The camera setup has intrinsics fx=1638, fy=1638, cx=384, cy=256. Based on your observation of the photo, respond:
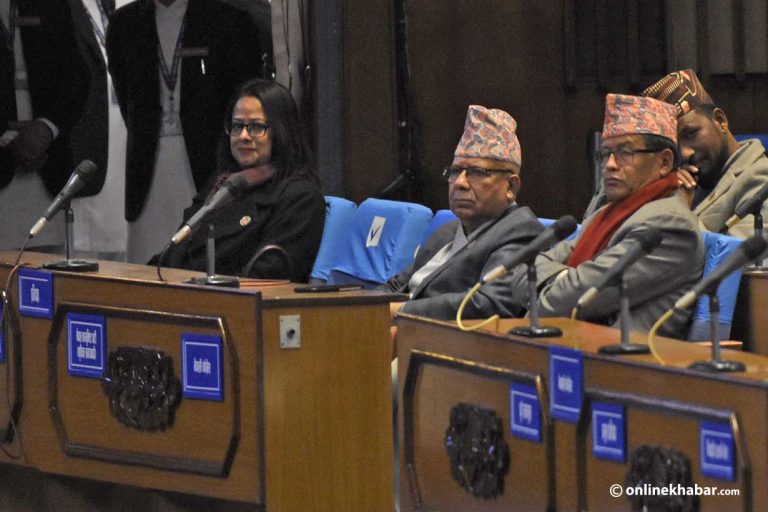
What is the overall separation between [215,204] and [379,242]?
152cm

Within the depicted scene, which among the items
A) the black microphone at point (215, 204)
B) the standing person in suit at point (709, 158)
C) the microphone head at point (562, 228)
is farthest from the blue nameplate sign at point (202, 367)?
the standing person in suit at point (709, 158)

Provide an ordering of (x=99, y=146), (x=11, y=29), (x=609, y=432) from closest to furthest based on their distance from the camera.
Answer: (x=609, y=432), (x=11, y=29), (x=99, y=146)

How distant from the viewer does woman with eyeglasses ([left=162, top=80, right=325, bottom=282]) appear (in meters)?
5.80

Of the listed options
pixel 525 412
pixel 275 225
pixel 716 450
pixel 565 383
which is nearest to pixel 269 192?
pixel 275 225

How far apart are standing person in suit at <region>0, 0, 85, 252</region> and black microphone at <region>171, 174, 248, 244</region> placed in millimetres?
2542

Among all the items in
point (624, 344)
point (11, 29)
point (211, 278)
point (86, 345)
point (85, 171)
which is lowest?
point (86, 345)

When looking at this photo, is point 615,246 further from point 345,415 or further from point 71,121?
point 71,121

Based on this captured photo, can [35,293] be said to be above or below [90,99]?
below

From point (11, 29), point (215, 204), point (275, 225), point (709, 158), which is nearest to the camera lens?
point (215, 204)

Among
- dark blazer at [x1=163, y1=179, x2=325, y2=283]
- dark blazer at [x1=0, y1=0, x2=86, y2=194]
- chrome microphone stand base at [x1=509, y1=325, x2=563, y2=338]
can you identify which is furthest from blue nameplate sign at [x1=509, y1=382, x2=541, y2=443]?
dark blazer at [x1=0, y1=0, x2=86, y2=194]

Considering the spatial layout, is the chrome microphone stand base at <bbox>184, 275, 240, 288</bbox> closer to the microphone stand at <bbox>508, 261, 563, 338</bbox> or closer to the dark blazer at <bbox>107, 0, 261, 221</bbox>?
the microphone stand at <bbox>508, 261, 563, 338</bbox>

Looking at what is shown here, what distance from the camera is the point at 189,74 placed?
7.14m

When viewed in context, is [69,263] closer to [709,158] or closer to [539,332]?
[539,332]

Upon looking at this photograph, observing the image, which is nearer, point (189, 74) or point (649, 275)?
point (649, 275)
